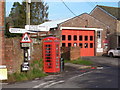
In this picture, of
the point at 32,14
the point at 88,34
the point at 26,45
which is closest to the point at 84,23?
the point at 88,34

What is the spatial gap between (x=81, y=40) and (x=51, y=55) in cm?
1278

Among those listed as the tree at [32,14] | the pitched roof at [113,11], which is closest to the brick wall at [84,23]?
the pitched roof at [113,11]

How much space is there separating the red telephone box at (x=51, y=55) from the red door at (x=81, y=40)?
10.7 meters

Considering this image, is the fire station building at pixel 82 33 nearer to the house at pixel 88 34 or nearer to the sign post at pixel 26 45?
the house at pixel 88 34

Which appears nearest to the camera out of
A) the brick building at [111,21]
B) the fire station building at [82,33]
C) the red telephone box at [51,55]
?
the red telephone box at [51,55]

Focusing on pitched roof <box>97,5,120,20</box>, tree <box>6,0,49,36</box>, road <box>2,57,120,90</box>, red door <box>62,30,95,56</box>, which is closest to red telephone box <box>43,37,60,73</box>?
road <box>2,57,120,90</box>

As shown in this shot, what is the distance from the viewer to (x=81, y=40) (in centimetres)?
2612

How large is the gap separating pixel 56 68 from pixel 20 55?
103 inches

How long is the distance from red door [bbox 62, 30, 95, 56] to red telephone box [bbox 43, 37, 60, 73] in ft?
35.1

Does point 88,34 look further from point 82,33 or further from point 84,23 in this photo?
point 84,23

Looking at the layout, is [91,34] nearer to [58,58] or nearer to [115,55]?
[115,55]

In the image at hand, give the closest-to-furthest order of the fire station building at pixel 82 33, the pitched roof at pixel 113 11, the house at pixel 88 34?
the fire station building at pixel 82 33 → the house at pixel 88 34 → the pitched roof at pixel 113 11

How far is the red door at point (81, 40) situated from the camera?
25.0 m

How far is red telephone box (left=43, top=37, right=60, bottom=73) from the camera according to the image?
45.1 feet
